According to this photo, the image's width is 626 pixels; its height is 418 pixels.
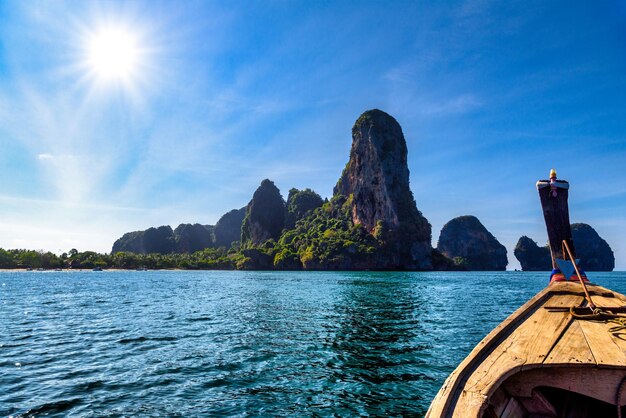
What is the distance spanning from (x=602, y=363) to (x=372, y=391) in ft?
22.0

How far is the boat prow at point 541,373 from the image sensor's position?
3.68 metres

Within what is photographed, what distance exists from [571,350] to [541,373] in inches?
20.2

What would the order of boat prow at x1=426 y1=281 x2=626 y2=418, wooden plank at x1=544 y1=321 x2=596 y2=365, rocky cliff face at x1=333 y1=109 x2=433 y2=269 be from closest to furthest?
boat prow at x1=426 y1=281 x2=626 y2=418
wooden plank at x1=544 y1=321 x2=596 y2=365
rocky cliff face at x1=333 y1=109 x2=433 y2=269

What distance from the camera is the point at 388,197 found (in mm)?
169875

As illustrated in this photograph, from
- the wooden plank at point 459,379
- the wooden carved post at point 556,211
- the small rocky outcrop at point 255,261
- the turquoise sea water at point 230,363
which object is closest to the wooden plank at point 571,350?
the wooden plank at point 459,379

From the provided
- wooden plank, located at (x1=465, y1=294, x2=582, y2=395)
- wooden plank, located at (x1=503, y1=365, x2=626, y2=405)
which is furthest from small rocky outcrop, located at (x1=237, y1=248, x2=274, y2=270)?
wooden plank, located at (x1=503, y1=365, x2=626, y2=405)

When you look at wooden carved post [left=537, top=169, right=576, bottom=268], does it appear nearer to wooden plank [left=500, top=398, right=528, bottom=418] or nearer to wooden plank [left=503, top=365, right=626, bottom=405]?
wooden plank [left=503, top=365, right=626, bottom=405]

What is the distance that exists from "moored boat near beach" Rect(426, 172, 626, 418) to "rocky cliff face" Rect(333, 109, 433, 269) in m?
155

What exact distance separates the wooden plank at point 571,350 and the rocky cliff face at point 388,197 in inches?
6142

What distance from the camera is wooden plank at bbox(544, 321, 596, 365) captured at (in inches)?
161

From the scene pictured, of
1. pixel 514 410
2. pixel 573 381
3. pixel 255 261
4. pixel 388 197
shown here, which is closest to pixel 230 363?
pixel 514 410

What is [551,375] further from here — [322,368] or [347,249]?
[347,249]

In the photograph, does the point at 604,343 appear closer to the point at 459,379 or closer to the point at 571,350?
the point at 571,350

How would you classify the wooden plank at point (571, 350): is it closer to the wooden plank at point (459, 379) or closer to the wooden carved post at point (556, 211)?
the wooden plank at point (459, 379)
